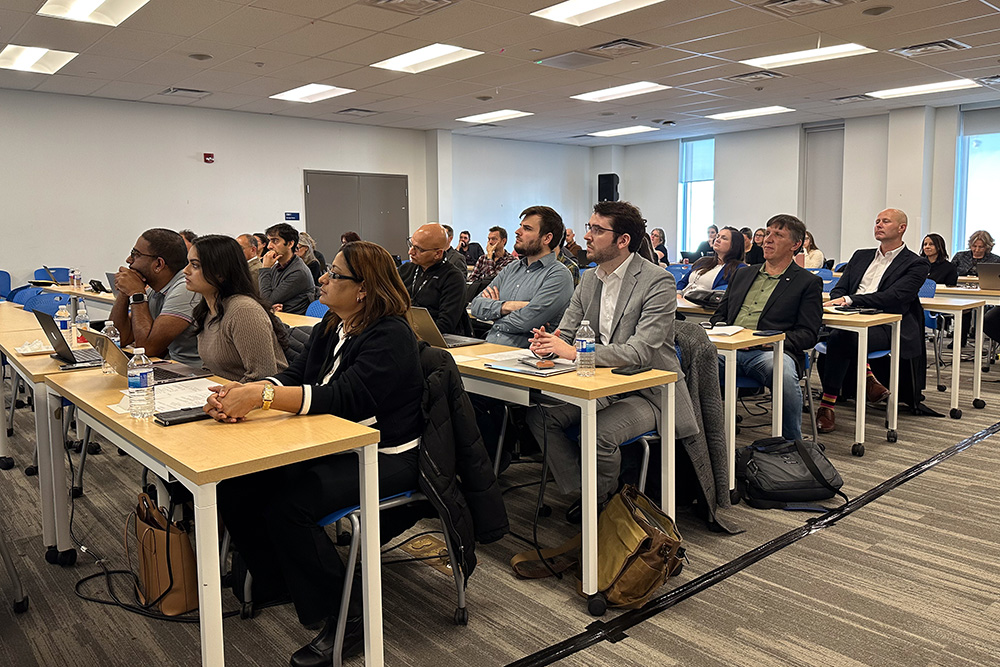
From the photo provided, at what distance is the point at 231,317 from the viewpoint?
115 inches

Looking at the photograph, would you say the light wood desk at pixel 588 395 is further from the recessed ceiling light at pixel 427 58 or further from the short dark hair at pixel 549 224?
the recessed ceiling light at pixel 427 58

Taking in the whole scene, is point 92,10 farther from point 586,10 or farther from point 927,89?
point 927,89

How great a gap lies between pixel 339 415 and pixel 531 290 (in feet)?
7.00

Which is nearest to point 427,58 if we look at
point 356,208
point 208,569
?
point 356,208

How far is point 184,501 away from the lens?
2.86 metres

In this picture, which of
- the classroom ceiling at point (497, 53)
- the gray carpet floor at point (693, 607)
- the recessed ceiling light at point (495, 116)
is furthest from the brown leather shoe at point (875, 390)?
the recessed ceiling light at point (495, 116)

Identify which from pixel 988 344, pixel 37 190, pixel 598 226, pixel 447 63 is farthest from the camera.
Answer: pixel 37 190

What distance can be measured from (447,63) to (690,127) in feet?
20.7

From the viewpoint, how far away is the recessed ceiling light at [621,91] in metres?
9.30

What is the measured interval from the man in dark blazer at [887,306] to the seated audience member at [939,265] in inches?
81.8

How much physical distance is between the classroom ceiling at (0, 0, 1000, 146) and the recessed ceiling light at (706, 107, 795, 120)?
28 centimetres

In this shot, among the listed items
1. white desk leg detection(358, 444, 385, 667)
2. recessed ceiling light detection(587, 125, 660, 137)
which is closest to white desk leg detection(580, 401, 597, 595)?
white desk leg detection(358, 444, 385, 667)

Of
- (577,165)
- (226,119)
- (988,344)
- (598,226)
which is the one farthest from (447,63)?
(577,165)

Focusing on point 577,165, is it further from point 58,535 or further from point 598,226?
point 58,535
